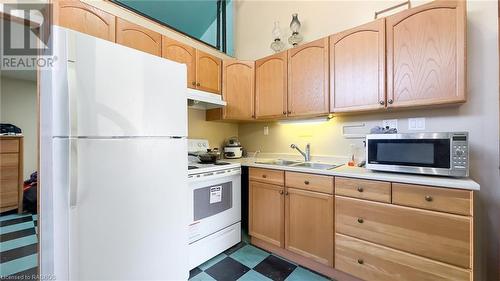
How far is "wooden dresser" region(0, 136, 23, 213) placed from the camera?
2.79 meters

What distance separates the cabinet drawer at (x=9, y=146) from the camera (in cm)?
278

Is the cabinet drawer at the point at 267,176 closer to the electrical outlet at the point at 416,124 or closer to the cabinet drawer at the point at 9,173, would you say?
the electrical outlet at the point at 416,124

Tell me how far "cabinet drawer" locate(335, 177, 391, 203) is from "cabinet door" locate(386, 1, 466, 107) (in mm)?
668

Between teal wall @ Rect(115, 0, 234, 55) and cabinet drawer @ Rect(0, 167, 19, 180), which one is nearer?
teal wall @ Rect(115, 0, 234, 55)

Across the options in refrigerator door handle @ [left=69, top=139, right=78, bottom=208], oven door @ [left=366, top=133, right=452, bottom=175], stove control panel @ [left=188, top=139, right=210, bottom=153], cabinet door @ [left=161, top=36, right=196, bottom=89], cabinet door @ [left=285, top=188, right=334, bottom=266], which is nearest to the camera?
refrigerator door handle @ [left=69, top=139, right=78, bottom=208]

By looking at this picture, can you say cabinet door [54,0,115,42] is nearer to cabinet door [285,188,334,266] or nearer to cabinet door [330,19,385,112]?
cabinet door [330,19,385,112]

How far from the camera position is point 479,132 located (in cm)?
153

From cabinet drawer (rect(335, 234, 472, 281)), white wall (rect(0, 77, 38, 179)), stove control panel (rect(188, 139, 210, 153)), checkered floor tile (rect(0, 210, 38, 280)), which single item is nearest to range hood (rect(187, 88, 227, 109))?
stove control panel (rect(188, 139, 210, 153))

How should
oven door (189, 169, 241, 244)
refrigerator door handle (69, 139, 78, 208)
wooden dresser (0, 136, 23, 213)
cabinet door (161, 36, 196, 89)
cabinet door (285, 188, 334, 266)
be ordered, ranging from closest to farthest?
refrigerator door handle (69, 139, 78, 208)
cabinet door (285, 188, 334, 266)
oven door (189, 169, 241, 244)
cabinet door (161, 36, 196, 89)
wooden dresser (0, 136, 23, 213)

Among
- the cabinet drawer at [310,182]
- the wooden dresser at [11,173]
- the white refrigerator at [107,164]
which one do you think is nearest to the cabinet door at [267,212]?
the cabinet drawer at [310,182]

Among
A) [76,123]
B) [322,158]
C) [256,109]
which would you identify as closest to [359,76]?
[322,158]

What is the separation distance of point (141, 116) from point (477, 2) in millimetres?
2585

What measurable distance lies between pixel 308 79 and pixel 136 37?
1627mm

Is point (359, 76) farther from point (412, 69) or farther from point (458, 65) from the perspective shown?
point (458, 65)
